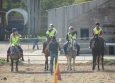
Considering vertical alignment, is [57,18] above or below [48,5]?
below

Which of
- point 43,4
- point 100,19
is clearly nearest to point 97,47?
point 100,19

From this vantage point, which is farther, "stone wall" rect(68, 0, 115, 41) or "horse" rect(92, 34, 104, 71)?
"stone wall" rect(68, 0, 115, 41)

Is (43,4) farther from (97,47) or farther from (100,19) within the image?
(97,47)

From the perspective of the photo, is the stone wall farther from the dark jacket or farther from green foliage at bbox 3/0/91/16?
green foliage at bbox 3/0/91/16

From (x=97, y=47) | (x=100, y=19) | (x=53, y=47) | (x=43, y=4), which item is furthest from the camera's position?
(x=43, y=4)

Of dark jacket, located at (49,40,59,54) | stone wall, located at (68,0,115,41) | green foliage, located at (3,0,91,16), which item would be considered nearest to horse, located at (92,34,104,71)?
dark jacket, located at (49,40,59,54)

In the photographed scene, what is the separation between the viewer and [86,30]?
2959 centimetres

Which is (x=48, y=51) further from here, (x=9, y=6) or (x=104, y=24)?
(x=9, y=6)

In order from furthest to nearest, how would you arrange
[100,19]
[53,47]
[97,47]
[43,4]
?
[43,4], [100,19], [97,47], [53,47]

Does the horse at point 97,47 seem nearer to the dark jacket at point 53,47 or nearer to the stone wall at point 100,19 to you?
the dark jacket at point 53,47

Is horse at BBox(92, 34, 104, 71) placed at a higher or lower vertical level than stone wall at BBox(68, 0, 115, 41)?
lower

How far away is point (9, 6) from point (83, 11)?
48313 millimetres

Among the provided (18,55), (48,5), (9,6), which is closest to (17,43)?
(18,55)

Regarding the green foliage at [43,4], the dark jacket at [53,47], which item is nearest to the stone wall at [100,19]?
the dark jacket at [53,47]
